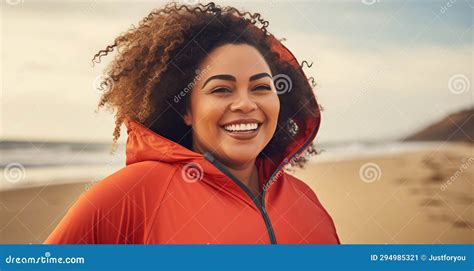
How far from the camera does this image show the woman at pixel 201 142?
3100 mm

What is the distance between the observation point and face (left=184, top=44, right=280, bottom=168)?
3.26 meters

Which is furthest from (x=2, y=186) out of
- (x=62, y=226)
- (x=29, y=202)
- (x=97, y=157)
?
(x=62, y=226)

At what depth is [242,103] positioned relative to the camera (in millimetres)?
3242

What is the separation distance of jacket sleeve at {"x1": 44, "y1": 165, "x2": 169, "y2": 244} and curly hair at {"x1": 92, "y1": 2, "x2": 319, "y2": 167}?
37 centimetres

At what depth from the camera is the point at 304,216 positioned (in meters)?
3.43

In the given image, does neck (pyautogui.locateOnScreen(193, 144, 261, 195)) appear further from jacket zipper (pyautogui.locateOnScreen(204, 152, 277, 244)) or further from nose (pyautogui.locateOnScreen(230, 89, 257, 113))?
nose (pyautogui.locateOnScreen(230, 89, 257, 113))

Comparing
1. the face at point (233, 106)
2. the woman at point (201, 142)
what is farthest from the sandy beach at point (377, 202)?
the face at point (233, 106)

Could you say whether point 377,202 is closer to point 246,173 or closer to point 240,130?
point 246,173

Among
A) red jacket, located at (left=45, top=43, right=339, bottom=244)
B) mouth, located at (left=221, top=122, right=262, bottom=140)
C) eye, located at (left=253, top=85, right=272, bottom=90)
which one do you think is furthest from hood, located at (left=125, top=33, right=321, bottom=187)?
eye, located at (left=253, top=85, right=272, bottom=90)

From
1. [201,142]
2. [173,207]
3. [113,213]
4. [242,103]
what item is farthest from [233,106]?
[113,213]

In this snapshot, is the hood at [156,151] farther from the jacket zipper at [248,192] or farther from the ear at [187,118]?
the ear at [187,118]

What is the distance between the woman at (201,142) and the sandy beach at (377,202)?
500mm

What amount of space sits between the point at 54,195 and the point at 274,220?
1.74 meters

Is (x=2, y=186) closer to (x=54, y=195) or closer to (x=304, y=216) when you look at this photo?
(x=54, y=195)
